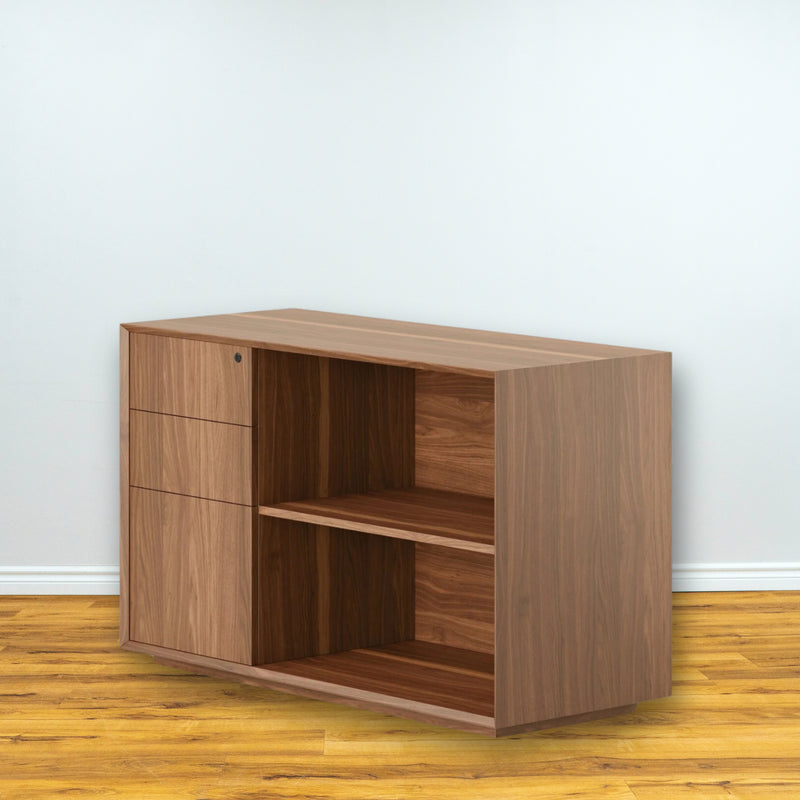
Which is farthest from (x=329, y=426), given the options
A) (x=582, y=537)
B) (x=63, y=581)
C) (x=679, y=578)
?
(x=679, y=578)

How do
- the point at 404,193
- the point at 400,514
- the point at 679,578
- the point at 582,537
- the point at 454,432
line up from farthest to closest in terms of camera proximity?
the point at 679,578 → the point at 404,193 → the point at 454,432 → the point at 400,514 → the point at 582,537

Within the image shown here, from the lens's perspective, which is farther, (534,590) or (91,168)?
(91,168)

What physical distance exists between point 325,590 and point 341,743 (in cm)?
48

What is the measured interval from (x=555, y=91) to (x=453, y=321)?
0.69m

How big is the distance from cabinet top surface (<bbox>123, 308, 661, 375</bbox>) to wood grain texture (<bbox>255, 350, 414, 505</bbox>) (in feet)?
0.31

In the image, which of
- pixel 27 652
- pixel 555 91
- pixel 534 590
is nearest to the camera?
pixel 534 590

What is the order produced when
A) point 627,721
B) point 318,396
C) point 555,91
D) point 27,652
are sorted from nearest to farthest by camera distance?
point 627,721, point 318,396, point 27,652, point 555,91

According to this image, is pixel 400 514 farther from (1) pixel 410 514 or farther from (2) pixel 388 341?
(2) pixel 388 341

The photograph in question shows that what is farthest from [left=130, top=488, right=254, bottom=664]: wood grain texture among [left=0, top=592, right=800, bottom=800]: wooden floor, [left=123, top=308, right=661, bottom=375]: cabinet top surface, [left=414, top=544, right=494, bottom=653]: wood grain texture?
[left=414, top=544, right=494, bottom=653]: wood grain texture

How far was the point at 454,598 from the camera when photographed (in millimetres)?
3326

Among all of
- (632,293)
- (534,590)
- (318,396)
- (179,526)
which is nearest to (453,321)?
(632,293)

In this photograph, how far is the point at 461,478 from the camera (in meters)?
3.27

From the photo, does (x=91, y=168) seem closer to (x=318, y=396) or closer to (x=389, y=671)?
(x=318, y=396)

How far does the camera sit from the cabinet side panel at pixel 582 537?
2.64 m
